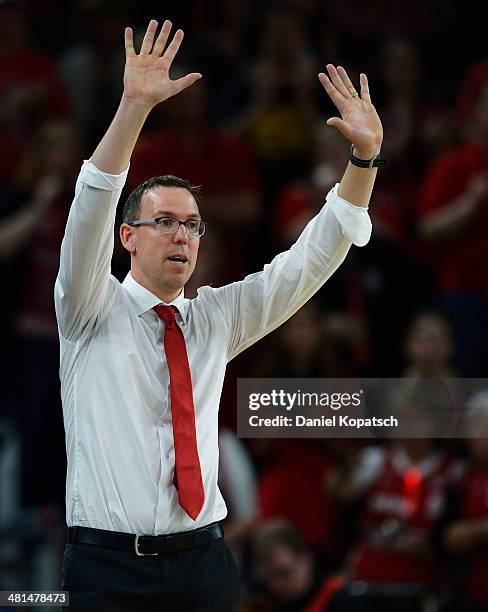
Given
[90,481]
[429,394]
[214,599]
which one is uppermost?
[429,394]

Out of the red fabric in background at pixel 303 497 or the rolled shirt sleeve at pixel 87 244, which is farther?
the red fabric in background at pixel 303 497

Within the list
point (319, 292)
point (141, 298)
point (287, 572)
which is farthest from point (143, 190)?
point (319, 292)

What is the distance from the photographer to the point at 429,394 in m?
5.74

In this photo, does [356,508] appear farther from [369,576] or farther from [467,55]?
[467,55]

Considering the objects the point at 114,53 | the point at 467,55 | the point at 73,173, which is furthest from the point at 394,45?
the point at 73,173

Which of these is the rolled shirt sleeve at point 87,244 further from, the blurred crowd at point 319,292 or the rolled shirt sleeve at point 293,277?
the blurred crowd at point 319,292

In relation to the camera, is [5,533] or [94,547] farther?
[5,533]

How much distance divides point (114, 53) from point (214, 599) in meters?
5.25

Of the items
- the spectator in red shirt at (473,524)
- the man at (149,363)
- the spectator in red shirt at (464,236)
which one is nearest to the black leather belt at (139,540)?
the man at (149,363)

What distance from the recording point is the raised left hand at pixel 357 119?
12.1 ft

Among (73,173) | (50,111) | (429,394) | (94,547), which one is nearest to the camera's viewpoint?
(94,547)

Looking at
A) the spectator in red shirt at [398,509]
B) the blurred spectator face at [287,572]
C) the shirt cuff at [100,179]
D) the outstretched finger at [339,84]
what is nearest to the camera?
the shirt cuff at [100,179]

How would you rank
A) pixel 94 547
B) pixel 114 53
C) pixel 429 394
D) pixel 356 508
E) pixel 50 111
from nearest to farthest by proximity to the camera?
1. pixel 94 547
2. pixel 429 394
3. pixel 356 508
4. pixel 50 111
5. pixel 114 53

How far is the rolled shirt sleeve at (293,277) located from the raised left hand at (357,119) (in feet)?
0.52
